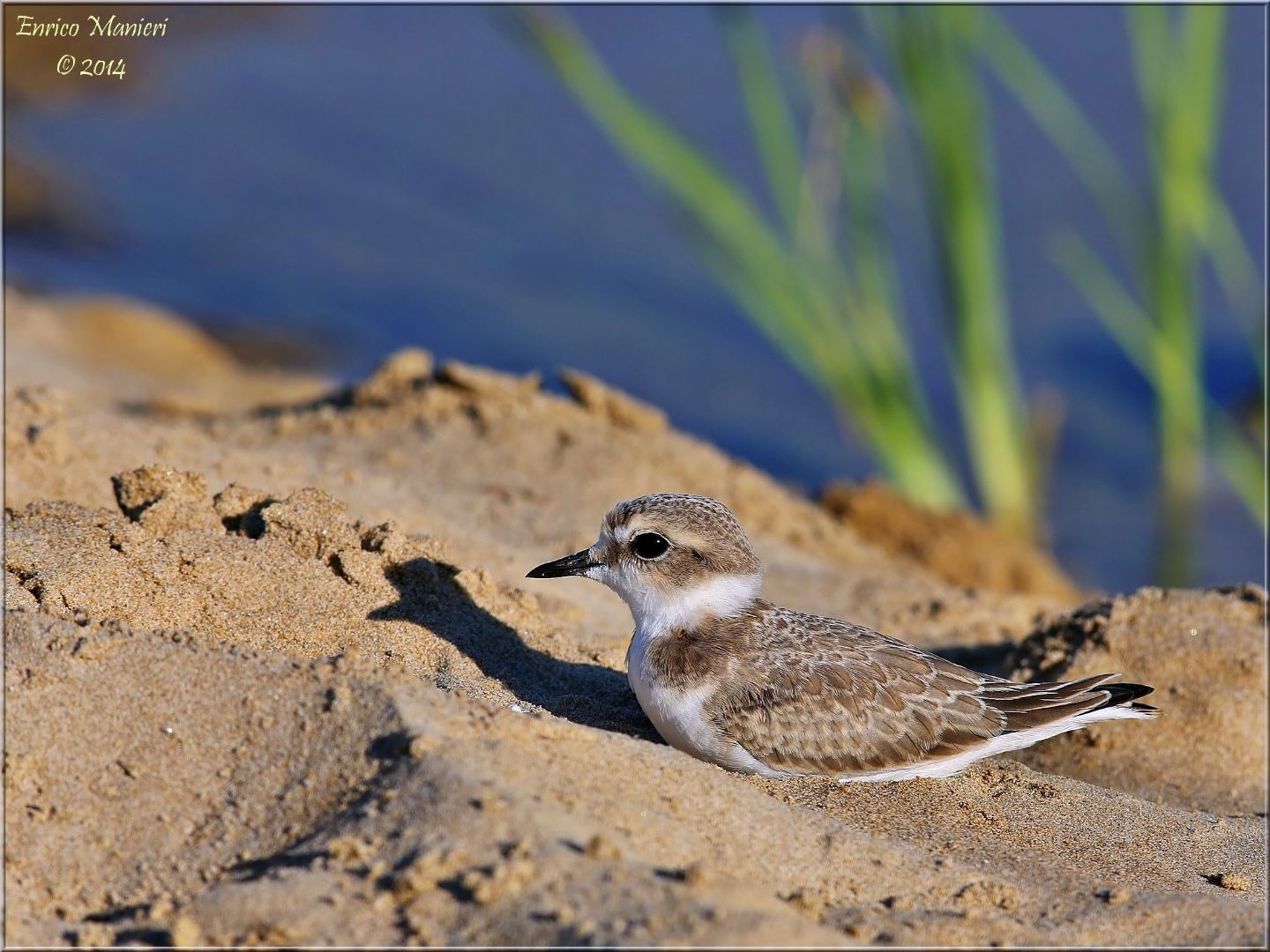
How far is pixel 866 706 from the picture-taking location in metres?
4.23

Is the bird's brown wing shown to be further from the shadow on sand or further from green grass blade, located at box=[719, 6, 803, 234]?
green grass blade, located at box=[719, 6, 803, 234]

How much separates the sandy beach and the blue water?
4477 millimetres

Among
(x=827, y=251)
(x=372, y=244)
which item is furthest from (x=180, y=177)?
(x=827, y=251)

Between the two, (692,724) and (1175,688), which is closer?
(692,724)

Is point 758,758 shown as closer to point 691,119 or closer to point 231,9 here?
point 691,119

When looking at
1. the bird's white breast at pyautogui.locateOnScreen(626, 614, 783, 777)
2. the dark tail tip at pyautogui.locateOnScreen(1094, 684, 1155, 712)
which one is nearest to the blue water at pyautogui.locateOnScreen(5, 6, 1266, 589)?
the dark tail tip at pyautogui.locateOnScreen(1094, 684, 1155, 712)

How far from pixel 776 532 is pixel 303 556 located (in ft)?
10.7

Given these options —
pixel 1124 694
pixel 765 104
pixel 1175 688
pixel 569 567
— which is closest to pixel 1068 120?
pixel 765 104

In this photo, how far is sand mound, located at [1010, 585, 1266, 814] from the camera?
511cm

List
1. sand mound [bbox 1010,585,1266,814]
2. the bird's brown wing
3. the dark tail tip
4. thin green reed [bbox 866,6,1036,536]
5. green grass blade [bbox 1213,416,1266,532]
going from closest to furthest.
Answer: the bird's brown wing < the dark tail tip < sand mound [bbox 1010,585,1266,814] < thin green reed [bbox 866,6,1036,536] < green grass blade [bbox 1213,416,1266,532]

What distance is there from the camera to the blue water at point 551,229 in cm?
1124

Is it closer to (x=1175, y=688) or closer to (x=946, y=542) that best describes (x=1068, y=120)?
(x=946, y=542)

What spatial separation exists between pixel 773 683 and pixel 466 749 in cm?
122

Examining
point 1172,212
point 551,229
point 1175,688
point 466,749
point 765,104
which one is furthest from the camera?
point 551,229
